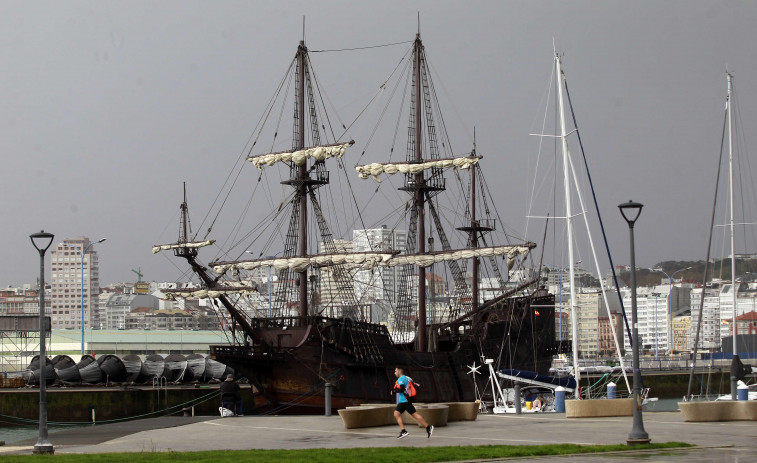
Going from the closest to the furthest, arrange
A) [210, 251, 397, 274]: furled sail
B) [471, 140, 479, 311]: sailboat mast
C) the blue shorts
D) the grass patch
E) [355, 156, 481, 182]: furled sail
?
the grass patch
the blue shorts
[210, 251, 397, 274]: furled sail
[355, 156, 481, 182]: furled sail
[471, 140, 479, 311]: sailboat mast

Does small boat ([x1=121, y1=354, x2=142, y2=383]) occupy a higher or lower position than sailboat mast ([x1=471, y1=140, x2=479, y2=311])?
lower

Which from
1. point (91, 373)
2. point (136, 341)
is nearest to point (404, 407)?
point (91, 373)

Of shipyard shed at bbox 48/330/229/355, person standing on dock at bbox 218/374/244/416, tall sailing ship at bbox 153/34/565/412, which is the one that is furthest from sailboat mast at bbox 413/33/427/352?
shipyard shed at bbox 48/330/229/355

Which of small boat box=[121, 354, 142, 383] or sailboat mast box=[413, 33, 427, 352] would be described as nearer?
sailboat mast box=[413, 33, 427, 352]

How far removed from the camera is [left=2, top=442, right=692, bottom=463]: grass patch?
17.0 meters

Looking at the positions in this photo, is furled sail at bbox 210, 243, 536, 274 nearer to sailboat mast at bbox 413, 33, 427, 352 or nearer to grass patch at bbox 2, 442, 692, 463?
sailboat mast at bbox 413, 33, 427, 352

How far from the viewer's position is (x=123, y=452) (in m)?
19.3

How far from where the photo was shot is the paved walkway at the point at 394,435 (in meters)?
19.3

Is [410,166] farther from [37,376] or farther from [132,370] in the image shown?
[37,376]

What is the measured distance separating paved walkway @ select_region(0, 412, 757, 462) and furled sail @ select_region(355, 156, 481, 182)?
106 feet

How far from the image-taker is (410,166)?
191 feet

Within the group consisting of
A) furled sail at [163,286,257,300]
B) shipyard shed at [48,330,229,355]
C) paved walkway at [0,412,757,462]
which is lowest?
shipyard shed at [48,330,229,355]

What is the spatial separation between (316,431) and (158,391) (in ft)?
106

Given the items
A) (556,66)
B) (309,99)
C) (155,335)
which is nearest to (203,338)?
(155,335)
